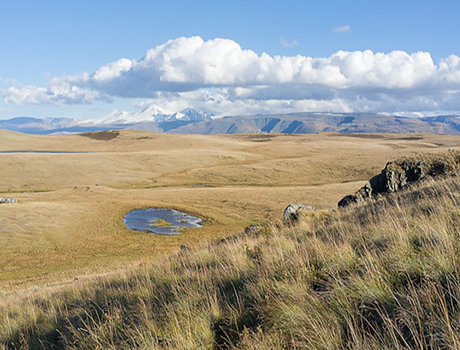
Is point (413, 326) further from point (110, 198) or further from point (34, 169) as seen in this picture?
point (34, 169)

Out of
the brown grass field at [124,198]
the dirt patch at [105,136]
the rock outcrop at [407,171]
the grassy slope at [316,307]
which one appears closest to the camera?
the grassy slope at [316,307]

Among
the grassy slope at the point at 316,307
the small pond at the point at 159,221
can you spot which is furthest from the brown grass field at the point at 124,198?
the grassy slope at the point at 316,307

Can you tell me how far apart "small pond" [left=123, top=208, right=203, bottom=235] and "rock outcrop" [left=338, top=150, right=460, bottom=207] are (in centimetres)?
1952

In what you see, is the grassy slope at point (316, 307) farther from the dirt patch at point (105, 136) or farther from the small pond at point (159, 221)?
the dirt patch at point (105, 136)

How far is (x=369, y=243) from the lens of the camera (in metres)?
6.21

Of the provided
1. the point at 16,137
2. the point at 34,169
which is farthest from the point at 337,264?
the point at 16,137

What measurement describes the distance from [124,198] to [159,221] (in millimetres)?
13944

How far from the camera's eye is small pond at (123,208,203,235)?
123 feet

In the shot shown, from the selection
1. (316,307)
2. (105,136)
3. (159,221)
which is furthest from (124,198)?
(105,136)

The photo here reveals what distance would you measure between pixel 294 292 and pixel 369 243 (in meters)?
2.40

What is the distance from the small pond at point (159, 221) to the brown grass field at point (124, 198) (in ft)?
4.15

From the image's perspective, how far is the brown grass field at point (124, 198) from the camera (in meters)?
27.5

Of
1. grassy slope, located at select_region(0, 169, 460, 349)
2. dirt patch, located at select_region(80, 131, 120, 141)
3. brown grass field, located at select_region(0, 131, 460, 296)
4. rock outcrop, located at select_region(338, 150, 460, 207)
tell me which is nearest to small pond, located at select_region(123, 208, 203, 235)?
brown grass field, located at select_region(0, 131, 460, 296)

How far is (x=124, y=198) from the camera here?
171 feet
